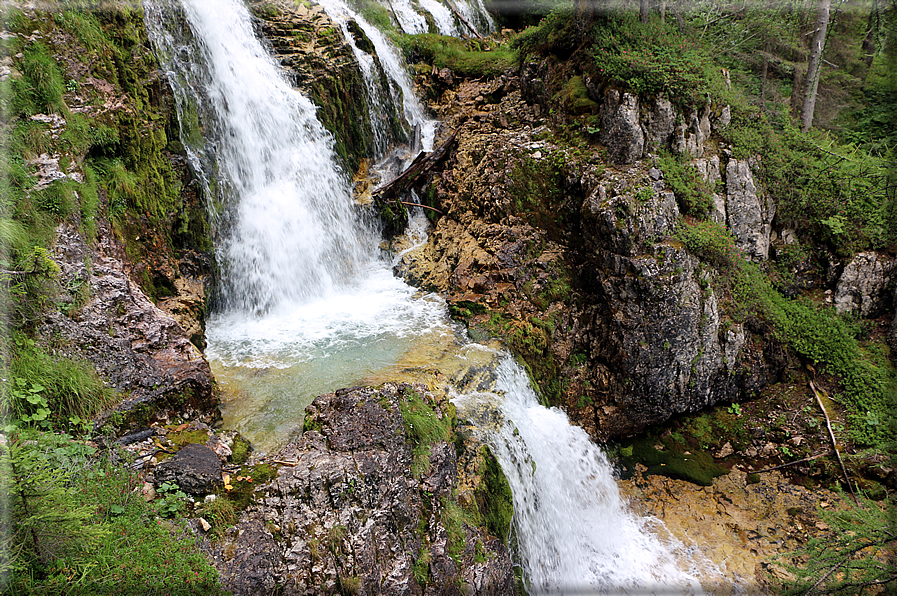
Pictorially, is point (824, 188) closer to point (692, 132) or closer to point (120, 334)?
point (692, 132)

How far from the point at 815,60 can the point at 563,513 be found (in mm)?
12514

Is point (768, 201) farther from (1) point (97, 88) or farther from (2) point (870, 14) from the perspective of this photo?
(1) point (97, 88)

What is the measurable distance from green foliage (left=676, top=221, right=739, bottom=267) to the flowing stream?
4160 mm

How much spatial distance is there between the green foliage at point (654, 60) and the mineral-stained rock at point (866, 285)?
15.2 feet

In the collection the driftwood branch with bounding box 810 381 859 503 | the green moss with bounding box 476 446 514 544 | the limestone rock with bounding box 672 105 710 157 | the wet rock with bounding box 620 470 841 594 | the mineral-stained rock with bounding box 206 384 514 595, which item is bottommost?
the wet rock with bounding box 620 470 841 594

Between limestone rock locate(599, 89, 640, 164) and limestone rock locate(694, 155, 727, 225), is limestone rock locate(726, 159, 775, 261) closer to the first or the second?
limestone rock locate(694, 155, 727, 225)

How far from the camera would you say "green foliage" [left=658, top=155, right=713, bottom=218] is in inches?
342

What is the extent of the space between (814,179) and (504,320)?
27.3 feet

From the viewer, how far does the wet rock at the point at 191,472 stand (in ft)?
12.8

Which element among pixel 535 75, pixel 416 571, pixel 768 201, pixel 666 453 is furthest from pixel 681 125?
pixel 416 571

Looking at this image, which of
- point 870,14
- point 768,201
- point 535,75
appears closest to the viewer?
point 768,201

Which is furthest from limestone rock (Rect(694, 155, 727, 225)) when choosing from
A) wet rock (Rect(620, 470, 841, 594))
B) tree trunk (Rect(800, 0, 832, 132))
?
wet rock (Rect(620, 470, 841, 594))

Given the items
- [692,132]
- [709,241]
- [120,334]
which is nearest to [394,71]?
[692,132]

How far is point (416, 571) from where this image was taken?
429 centimetres
